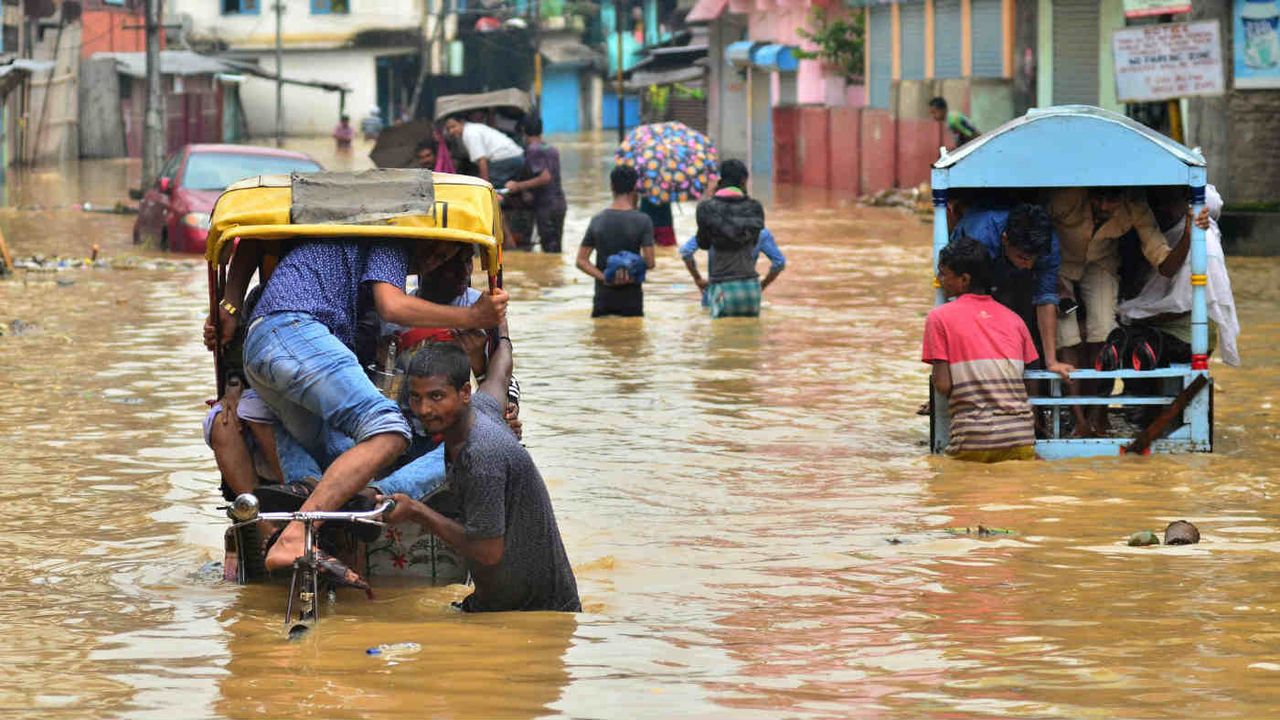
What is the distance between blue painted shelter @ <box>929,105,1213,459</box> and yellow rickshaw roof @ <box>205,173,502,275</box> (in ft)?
11.5

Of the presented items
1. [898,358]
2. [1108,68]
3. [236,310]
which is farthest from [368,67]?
[236,310]

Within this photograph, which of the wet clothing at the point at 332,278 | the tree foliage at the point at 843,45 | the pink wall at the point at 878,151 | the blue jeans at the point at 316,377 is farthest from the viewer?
the tree foliage at the point at 843,45

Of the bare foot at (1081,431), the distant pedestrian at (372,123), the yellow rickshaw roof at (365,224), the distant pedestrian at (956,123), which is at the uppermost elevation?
the distant pedestrian at (372,123)

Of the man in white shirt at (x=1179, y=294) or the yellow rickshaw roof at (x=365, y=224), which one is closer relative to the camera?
the yellow rickshaw roof at (x=365, y=224)

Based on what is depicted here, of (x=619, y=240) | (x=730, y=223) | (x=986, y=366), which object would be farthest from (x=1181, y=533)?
(x=619, y=240)

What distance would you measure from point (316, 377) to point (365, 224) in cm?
61

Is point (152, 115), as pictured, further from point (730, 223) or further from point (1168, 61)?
point (730, 223)

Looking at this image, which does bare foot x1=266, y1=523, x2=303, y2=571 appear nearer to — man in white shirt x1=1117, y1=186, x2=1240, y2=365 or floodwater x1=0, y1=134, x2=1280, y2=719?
floodwater x1=0, y1=134, x2=1280, y2=719

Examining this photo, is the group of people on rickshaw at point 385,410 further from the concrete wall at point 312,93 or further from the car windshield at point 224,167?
the concrete wall at point 312,93

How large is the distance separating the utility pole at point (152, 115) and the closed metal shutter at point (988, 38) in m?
13.0

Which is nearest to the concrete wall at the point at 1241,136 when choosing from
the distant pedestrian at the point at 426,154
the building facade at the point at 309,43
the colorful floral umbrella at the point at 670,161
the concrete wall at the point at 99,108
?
the colorful floral umbrella at the point at 670,161

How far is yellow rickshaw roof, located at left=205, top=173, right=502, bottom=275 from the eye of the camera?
23.5 ft

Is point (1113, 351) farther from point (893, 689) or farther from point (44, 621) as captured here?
point (44, 621)

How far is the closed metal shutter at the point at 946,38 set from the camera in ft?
108
